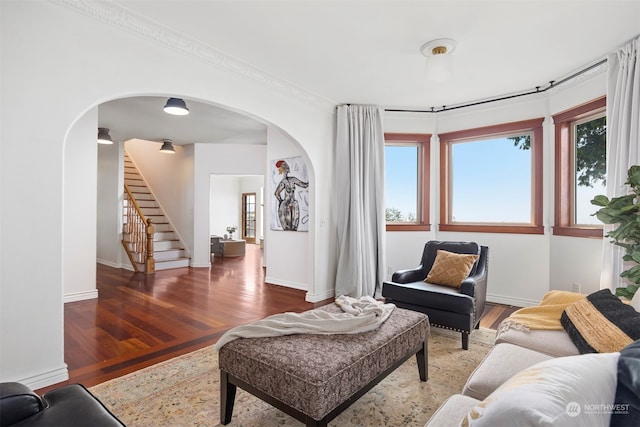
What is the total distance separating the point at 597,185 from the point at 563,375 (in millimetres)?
3790

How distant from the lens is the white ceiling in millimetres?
2486

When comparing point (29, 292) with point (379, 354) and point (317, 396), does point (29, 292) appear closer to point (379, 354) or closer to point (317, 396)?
point (317, 396)

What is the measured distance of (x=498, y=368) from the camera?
1598 millimetres

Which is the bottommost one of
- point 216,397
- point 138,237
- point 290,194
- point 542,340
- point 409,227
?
point 216,397

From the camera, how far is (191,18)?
8.70 feet

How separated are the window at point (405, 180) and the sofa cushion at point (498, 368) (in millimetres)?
3306

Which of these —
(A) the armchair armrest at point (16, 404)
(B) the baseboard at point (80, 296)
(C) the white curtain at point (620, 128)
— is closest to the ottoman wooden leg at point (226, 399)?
(A) the armchair armrest at point (16, 404)

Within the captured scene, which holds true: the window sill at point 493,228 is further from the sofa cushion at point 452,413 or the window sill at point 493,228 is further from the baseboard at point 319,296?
the sofa cushion at point 452,413

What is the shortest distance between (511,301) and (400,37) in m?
3.55

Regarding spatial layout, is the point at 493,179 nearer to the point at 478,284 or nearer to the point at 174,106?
the point at 478,284

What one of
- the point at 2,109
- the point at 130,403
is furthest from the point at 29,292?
the point at 2,109

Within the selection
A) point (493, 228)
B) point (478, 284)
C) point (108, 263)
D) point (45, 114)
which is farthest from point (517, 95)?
point (108, 263)

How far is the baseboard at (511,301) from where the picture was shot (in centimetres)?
424

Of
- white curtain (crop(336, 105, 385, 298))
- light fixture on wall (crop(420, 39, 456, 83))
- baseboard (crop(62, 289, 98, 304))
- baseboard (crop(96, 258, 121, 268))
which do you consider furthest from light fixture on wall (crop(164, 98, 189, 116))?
baseboard (crop(96, 258, 121, 268))
